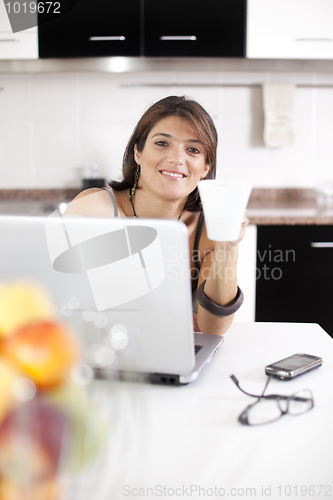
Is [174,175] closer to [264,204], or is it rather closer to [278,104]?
→ [264,204]

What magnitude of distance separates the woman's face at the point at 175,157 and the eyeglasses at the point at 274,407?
78cm

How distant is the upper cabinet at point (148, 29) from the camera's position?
2.23m

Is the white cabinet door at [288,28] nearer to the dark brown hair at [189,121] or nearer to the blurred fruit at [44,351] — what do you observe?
the dark brown hair at [189,121]

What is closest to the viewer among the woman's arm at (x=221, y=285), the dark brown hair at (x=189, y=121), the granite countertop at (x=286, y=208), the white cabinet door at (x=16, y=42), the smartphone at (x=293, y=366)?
the smartphone at (x=293, y=366)

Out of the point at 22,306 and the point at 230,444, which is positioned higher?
the point at 22,306

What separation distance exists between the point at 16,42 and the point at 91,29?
38 cm

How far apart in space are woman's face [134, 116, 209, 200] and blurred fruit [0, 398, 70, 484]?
119cm

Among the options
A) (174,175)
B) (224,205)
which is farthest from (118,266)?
(174,175)

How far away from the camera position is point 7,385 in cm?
23

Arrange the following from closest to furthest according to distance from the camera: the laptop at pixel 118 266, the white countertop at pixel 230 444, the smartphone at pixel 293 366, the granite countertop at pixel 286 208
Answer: the white countertop at pixel 230 444
the laptop at pixel 118 266
the smartphone at pixel 293 366
the granite countertop at pixel 286 208

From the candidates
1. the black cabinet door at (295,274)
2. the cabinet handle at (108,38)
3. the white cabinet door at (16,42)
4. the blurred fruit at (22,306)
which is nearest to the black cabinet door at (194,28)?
the cabinet handle at (108,38)

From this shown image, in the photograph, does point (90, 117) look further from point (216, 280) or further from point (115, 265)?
point (115, 265)

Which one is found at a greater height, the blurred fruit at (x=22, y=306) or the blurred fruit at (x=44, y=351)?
the blurred fruit at (x=22, y=306)

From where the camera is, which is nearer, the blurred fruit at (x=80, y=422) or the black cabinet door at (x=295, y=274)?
the blurred fruit at (x=80, y=422)
